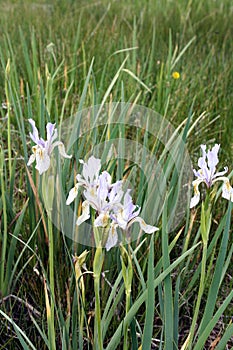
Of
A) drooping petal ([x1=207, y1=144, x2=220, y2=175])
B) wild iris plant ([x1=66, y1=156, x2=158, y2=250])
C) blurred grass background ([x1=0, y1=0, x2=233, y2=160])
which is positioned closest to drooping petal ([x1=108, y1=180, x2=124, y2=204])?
wild iris plant ([x1=66, y1=156, x2=158, y2=250])

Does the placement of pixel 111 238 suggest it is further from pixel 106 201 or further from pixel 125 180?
pixel 125 180

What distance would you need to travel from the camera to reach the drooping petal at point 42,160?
68 cm

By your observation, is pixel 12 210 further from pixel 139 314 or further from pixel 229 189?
pixel 229 189

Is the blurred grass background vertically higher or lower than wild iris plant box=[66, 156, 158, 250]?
lower

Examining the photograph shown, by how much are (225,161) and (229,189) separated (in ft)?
2.37

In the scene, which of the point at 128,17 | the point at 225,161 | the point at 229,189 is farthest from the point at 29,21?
the point at 229,189

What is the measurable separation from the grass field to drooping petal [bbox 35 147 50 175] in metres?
0.02

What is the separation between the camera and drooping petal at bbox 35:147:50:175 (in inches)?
26.9

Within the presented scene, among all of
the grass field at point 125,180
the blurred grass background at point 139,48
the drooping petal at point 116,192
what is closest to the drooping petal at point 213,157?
the grass field at point 125,180

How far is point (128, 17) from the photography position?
10.8 feet

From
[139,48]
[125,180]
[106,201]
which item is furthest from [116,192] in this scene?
[139,48]

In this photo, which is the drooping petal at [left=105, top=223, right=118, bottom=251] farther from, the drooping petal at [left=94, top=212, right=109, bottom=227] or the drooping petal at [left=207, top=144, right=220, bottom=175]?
the drooping petal at [left=207, top=144, right=220, bottom=175]

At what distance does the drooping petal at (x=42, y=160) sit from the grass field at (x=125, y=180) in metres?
0.02

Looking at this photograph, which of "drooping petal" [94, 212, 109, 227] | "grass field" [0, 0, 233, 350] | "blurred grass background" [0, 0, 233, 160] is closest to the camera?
"drooping petal" [94, 212, 109, 227]
